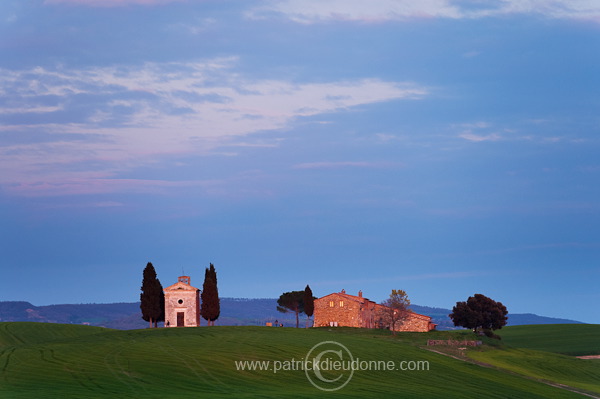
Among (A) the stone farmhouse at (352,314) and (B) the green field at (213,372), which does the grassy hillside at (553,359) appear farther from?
(A) the stone farmhouse at (352,314)

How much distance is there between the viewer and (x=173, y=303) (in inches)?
4587

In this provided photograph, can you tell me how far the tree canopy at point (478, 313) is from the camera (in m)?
120

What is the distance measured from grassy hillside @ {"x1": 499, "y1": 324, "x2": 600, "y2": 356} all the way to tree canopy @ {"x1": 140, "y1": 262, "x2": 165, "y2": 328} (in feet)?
173

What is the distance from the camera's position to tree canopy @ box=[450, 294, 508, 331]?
394 ft

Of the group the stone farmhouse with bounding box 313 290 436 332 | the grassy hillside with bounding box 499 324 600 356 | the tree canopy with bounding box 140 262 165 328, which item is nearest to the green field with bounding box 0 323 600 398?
the tree canopy with bounding box 140 262 165 328

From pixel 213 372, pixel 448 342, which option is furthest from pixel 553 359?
pixel 213 372

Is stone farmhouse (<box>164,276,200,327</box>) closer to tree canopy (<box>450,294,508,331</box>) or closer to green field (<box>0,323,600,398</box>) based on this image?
green field (<box>0,323,600,398</box>)

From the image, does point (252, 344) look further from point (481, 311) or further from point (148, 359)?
point (481, 311)

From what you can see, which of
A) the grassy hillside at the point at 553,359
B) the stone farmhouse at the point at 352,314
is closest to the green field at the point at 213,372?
the grassy hillside at the point at 553,359

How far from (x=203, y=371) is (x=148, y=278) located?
173 ft

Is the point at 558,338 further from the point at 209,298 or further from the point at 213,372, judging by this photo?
the point at 213,372

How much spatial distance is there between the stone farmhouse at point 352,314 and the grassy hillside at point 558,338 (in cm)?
1554

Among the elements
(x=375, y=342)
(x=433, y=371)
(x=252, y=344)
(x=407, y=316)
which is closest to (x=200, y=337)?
(x=252, y=344)

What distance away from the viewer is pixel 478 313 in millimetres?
119938
